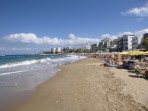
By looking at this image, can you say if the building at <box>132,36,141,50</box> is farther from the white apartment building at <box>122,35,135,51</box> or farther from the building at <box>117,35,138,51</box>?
Result: the white apartment building at <box>122,35,135,51</box>

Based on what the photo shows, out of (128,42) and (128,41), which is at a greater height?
(128,41)

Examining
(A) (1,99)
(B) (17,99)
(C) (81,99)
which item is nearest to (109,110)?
(C) (81,99)

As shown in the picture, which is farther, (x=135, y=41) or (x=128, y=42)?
(x=128, y=42)

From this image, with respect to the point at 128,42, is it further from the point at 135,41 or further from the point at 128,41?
the point at 135,41

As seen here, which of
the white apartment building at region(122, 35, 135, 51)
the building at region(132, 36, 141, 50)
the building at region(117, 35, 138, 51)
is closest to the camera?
the building at region(132, 36, 141, 50)

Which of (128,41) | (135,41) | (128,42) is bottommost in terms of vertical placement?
(128,42)

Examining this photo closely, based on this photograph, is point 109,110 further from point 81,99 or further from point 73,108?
point 81,99

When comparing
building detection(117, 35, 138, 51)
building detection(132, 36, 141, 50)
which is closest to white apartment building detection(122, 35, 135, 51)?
building detection(117, 35, 138, 51)

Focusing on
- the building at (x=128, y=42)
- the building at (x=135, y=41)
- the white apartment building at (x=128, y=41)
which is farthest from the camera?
the white apartment building at (x=128, y=41)

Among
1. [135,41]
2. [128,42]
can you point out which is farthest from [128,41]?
[135,41]

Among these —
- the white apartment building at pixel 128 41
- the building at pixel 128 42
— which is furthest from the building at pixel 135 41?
the white apartment building at pixel 128 41

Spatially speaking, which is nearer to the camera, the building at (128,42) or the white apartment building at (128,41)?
the building at (128,42)

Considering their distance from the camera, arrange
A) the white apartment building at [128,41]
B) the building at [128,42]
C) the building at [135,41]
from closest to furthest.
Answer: the building at [135,41], the building at [128,42], the white apartment building at [128,41]

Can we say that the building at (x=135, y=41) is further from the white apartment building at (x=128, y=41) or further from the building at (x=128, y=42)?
the white apartment building at (x=128, y=41)
